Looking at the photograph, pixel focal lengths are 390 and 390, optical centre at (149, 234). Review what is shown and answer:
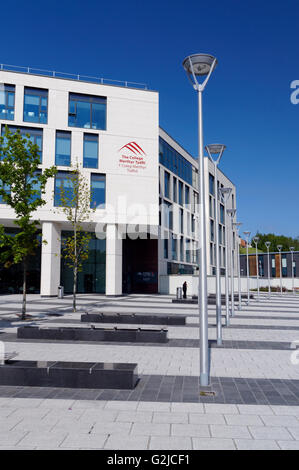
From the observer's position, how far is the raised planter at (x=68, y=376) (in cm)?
731

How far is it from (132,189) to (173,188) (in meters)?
14.7

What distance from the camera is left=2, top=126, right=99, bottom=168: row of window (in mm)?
32938

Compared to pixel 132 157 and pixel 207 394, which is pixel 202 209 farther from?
pixel 132 157

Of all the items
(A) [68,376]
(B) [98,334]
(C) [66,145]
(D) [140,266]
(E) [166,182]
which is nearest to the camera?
(A) [68,376]

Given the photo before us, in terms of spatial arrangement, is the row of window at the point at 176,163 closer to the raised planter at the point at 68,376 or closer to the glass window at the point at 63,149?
the glass window at the point at 63,149

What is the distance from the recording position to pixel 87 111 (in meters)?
34.6

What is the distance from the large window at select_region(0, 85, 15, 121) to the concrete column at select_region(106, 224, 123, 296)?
12.4m

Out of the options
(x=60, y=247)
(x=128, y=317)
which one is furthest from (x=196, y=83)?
(x=60, y=247)

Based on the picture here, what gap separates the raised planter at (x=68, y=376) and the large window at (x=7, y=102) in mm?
29218

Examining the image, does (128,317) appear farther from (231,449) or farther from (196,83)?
(231,449)

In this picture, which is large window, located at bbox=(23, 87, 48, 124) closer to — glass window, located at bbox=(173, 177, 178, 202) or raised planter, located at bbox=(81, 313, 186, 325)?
glass window, located at bbox=(173, 177, 178, 202)

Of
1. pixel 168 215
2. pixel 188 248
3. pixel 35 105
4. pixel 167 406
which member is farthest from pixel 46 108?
pixel 167 406

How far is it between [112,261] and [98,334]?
22469 mm

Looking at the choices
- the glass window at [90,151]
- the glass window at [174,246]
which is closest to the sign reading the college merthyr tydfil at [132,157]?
the glass window at [90,151]
